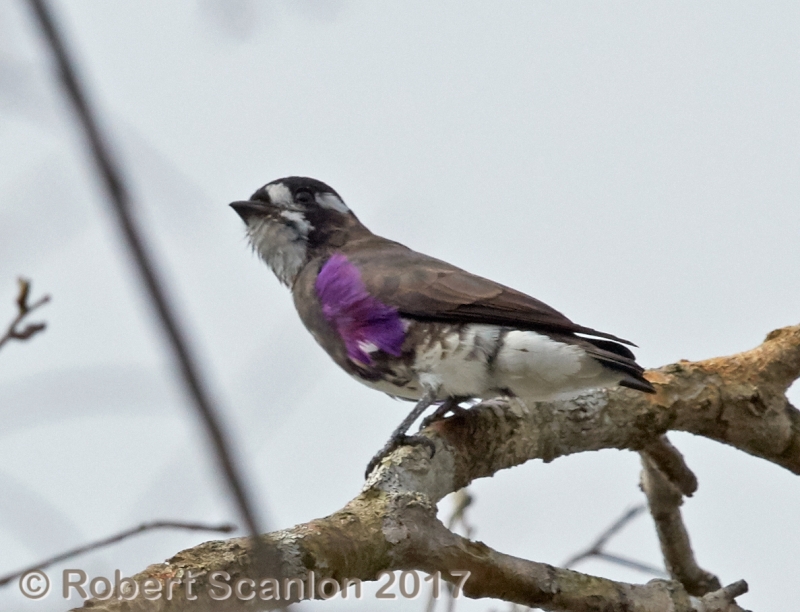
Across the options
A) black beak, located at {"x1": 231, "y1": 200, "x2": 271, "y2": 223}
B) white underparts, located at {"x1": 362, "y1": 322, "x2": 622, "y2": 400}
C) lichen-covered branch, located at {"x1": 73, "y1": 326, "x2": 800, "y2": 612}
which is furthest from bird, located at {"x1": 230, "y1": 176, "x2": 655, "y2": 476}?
black beak, located at {"x1": 231, "y1": 200, "x2": 271, "y2": 223}

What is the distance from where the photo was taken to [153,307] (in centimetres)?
93

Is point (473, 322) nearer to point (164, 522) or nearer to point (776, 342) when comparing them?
point (776, 342)

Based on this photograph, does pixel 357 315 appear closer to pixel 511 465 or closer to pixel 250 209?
pixel 511 465

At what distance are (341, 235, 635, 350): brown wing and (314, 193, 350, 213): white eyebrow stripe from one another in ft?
2.76

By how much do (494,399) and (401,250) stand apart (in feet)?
4.25

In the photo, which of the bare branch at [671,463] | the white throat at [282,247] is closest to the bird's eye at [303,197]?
the white throat at [282,247]

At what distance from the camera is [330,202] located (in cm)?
611

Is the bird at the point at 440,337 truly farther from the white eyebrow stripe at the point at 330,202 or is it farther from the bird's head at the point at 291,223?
the white eyebrow stripe at the point at 330,202

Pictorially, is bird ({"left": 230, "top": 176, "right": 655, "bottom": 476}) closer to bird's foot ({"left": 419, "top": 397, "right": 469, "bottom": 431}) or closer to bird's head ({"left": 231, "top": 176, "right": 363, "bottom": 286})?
bird's foot ({"left": 419, "top": 397, "right": 469, "bottom": 431})

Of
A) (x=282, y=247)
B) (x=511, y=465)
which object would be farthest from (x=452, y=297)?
(x=282, y=247)

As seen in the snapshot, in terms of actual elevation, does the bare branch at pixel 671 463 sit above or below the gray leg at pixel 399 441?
above

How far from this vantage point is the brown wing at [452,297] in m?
4.74

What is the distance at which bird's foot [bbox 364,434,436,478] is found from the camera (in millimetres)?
4121

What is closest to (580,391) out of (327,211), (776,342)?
(776,342)
